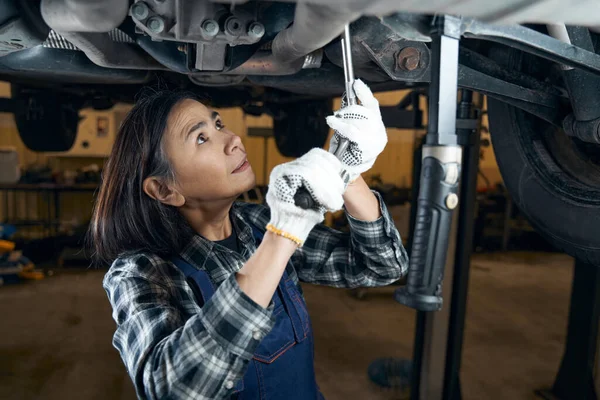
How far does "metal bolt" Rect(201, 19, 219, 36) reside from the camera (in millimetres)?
715

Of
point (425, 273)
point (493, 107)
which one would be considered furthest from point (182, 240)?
point (493, 107)

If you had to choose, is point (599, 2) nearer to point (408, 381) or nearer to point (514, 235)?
point (408, 381)

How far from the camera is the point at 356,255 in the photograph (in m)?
1.01

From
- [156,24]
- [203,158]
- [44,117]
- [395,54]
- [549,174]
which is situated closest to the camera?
[156,24]

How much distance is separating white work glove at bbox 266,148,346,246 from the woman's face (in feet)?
0.72

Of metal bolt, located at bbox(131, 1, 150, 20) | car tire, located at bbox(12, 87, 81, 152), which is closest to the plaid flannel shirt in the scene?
metal bolt, located at bbox(131, 1, 150, 20)

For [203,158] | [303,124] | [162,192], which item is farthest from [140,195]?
[303,124]

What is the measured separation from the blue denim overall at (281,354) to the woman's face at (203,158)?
0.14m

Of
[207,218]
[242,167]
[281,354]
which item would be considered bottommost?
[281,354]

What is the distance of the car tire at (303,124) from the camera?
92.3 inches

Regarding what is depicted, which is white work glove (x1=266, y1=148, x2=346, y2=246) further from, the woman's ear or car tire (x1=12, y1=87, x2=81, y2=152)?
car tire (x1=12, y1=87, x2=81, y2=152)

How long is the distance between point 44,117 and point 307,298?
1817mm

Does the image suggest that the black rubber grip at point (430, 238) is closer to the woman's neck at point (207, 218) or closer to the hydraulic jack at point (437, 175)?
the hydraulic jack at point (437, 175)

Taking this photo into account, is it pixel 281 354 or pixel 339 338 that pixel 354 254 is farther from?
pixel 339 338
